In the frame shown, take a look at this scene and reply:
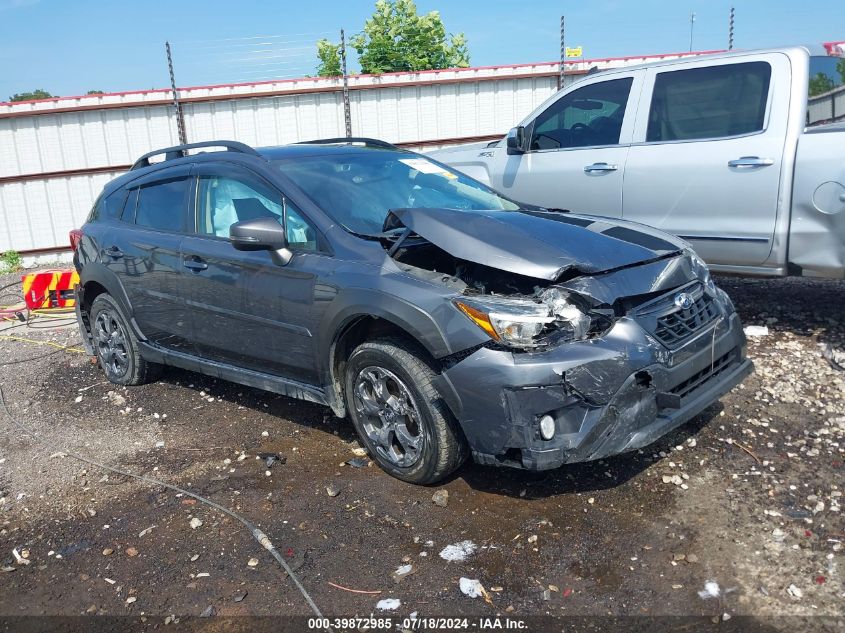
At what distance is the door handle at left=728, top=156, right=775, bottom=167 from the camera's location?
16.7ft

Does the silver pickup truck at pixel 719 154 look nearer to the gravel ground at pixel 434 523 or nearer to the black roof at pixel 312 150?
the gravel ground at pixel 434 523

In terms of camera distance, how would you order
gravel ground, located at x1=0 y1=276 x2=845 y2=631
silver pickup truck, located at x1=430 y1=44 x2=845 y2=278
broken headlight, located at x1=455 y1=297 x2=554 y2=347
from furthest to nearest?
1. silver pickup truck, located at x1=430 y1=44 x2=845 y2=278
2. broken headlight, located at x1=455 y1=297 x2=554 y2=347
3. gravel ground, located at x1=0 y1=276 x2=845 y2=631

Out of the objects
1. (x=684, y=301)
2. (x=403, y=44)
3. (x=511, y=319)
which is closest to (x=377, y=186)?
(x=511, y=319)

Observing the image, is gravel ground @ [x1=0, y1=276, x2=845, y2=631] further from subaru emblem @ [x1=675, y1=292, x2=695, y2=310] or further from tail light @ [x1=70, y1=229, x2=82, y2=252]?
tail light @ [x1=70, y1=229, x2=82, y2=252]

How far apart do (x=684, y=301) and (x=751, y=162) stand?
2163mm

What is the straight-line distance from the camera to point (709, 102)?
551cm

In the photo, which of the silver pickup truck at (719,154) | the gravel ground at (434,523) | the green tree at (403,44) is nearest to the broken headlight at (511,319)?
the gravel ground at (434,523)

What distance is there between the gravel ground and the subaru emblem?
0.84 m

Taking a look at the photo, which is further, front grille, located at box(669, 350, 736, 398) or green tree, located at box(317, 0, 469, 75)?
green tree, located at box(317, 0, 469, 75)

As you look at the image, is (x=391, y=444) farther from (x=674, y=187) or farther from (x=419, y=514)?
(x=674, y=187)

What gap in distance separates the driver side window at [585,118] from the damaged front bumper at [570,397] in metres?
3.18

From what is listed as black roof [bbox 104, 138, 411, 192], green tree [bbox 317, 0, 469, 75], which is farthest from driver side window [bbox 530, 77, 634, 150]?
green tree [bbox 317, 0, 469, 75]

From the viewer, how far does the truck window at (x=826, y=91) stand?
5.18 meters

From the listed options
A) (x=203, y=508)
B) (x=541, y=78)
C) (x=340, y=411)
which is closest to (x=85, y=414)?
(x=203, y=508)
